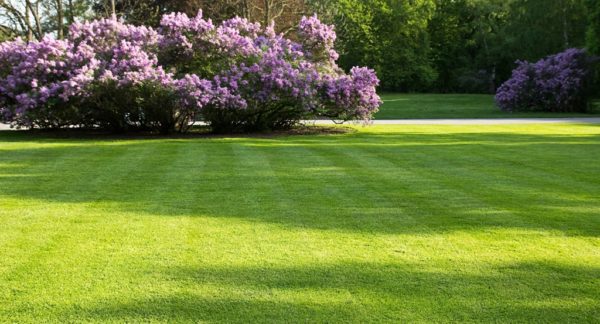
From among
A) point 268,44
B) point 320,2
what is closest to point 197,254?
point 268,44

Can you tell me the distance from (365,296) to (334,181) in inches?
176

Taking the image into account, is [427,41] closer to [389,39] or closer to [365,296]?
[389,39]

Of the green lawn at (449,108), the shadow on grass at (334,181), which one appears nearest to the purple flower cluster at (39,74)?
the shadow on grass at (334,181)

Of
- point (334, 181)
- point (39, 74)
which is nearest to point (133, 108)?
point (39, 74)

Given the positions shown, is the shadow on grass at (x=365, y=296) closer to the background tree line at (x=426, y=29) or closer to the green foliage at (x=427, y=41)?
the background tree line at (x=426, y=29)

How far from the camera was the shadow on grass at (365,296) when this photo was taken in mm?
3701

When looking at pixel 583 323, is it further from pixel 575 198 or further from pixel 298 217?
pixel 575 198

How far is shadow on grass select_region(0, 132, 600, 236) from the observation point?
20.6ft

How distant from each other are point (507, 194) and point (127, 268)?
4.82m

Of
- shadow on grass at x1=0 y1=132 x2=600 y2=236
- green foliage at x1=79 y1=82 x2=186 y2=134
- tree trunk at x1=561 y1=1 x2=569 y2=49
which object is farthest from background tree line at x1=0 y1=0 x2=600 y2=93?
shadow on grass at x1=0 y1=132 x2=600 y2=236

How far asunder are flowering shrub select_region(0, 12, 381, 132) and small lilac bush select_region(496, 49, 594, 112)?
628 inches

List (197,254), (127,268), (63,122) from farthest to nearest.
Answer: (63,122)
(197,254)
(127,268)

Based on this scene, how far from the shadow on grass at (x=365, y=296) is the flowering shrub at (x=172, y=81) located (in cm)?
1130

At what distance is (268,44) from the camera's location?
17.6 metres
